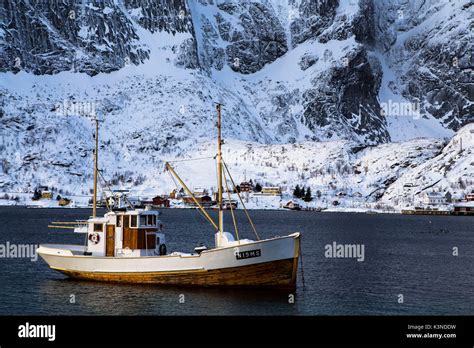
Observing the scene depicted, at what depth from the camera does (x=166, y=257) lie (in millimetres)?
68625

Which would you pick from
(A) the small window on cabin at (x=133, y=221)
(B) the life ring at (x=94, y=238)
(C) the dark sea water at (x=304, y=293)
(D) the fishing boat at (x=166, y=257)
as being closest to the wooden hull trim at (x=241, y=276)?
(D) the fishing boat at (x=166, y=257)

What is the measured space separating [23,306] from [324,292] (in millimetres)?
28134

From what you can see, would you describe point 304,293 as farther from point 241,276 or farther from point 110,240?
point 110,240

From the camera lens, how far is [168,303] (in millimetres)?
64125

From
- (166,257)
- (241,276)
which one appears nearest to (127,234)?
(166,257)

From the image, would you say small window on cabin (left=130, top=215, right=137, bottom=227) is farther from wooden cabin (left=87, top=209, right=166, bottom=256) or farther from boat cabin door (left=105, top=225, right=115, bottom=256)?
boat cabin door (left=105, top=225, right=115, bottom=256)

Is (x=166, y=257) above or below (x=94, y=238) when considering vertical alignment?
below

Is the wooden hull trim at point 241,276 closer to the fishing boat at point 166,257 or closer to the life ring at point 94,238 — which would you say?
the fishing boat at point 166,257

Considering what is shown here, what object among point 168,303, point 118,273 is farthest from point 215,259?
point 118,273

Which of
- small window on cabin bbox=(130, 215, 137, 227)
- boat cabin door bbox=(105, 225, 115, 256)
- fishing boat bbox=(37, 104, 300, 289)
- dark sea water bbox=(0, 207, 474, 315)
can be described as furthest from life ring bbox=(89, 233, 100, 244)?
dark sea water bbox=(0, 207, 474, 315)

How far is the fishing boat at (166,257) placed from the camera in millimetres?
65812

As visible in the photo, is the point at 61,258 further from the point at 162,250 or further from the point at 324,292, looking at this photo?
the point at 324,292

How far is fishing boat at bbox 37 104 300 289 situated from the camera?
216ft
